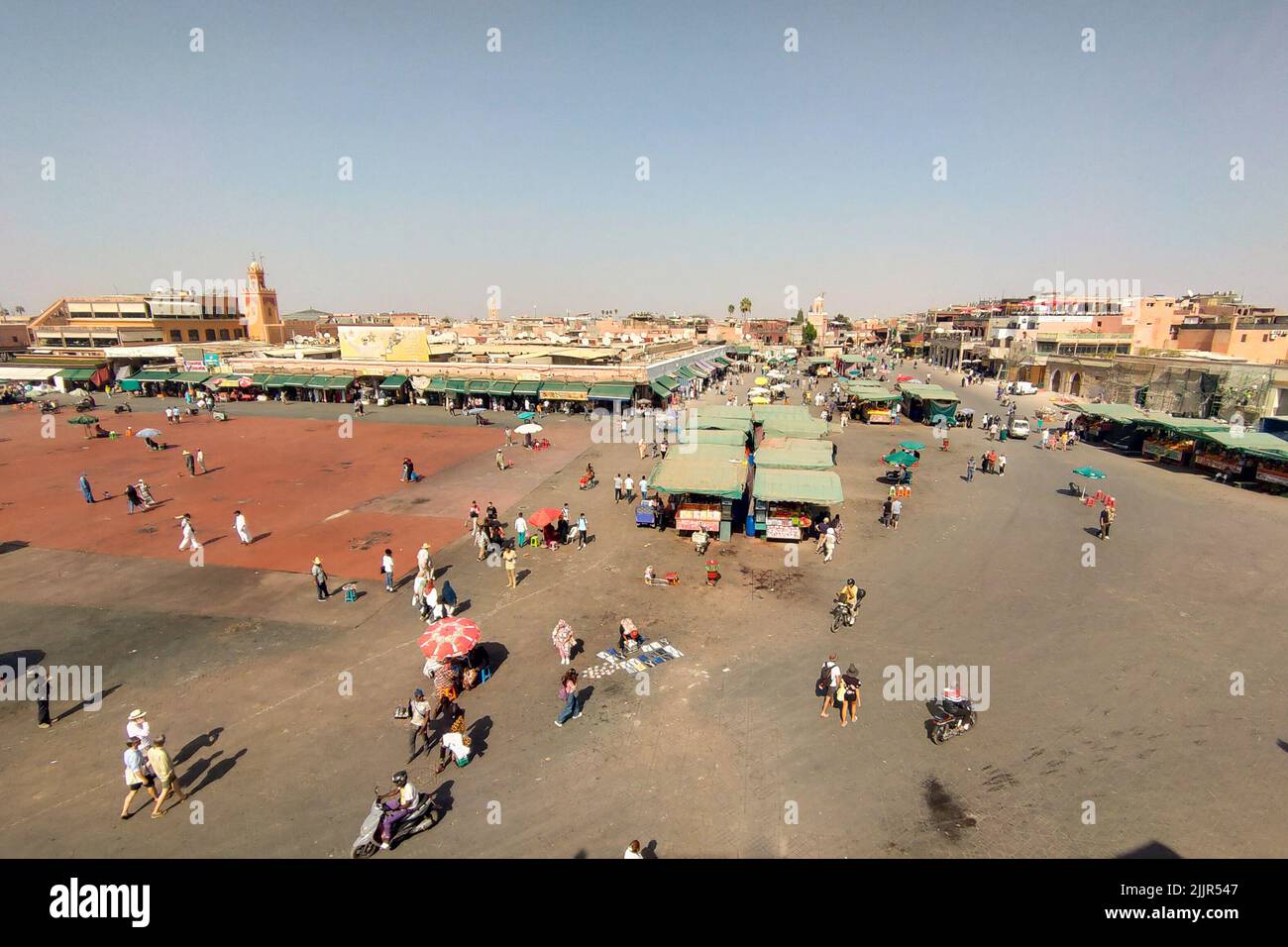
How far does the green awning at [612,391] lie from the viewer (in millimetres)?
44812

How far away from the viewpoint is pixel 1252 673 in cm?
1229

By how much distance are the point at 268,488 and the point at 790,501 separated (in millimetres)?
24036

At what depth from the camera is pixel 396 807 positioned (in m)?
8.28

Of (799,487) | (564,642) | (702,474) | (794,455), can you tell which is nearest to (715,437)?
(794,455)

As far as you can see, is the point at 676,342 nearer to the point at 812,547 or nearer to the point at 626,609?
the point at 812,547

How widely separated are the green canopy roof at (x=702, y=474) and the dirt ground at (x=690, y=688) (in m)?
2.10

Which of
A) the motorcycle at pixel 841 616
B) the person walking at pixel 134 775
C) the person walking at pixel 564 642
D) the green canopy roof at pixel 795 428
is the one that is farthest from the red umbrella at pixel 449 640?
the green canopy roof at pixel 795 428

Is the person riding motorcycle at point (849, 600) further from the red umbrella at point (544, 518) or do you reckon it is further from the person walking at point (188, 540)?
the person walking at point (188, 540)

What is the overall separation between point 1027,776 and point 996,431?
3428cm

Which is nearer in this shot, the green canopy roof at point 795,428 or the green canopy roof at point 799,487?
the green canopy roof at point 799,487

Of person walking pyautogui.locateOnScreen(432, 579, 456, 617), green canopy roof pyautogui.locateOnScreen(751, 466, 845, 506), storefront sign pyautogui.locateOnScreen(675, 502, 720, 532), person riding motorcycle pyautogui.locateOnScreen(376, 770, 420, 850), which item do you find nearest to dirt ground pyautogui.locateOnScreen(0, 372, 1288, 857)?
person riding motorcycle pyautogui.locateOnScreen(376, 770, 420, 850)

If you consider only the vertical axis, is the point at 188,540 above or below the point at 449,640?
above

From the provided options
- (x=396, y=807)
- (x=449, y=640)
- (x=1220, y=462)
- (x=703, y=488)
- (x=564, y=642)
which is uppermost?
(x=703, y=488)

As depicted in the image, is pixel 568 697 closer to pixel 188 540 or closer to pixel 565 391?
pixel 188 540
